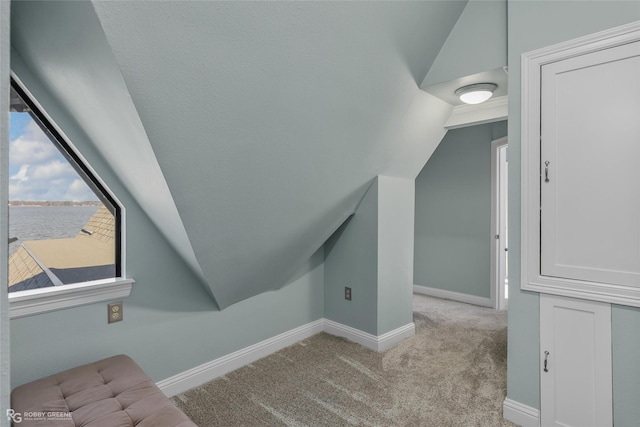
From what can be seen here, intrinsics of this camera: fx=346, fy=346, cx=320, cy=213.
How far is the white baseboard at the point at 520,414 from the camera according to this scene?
1.90 m

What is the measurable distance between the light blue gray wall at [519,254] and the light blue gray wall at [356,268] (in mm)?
1096

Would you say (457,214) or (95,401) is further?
(457,214)

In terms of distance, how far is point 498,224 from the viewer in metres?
4.14

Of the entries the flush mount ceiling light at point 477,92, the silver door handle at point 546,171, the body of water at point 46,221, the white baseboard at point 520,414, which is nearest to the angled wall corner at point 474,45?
the flush mount ceiling light at point 477,92

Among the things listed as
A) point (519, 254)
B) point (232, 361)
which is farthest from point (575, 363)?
point (232, 361)

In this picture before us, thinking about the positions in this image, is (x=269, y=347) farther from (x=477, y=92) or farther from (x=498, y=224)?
(x=498, y=224)

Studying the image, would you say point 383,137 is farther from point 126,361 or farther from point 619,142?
point 126,361

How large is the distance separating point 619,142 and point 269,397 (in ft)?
7.76

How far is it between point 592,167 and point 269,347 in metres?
2.44

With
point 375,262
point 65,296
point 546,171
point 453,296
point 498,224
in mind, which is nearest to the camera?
point 65,296

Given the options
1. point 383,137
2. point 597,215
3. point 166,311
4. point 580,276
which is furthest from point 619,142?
point 166,311

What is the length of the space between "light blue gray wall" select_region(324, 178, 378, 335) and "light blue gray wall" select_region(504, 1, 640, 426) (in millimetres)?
1096

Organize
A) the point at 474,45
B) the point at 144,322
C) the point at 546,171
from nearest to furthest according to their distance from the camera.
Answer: the point at 546,171, the point at 144,322, the point at 474,45

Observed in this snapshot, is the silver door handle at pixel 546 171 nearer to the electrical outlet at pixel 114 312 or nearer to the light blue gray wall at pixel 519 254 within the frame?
the light blue gray wall at pixel 519 254
